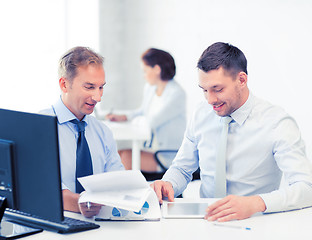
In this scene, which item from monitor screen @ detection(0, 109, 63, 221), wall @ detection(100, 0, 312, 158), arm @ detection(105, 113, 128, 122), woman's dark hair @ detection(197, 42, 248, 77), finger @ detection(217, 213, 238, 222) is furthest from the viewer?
arm @ detection(105, 113, 128, 122)

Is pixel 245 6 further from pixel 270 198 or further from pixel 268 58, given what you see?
pixel 270 198

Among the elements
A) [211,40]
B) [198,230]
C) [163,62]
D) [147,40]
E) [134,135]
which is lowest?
[198,230]

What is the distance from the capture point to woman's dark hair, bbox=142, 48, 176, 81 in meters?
3.59

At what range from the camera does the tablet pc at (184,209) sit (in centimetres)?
147

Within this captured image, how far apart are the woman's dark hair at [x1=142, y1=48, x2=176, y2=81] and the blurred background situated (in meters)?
0.49

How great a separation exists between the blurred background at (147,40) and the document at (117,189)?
1.84 meters

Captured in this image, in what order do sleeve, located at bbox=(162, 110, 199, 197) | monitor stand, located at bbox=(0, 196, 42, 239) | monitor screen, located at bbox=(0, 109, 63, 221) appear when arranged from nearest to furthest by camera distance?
1. monitor screen, located at bbox=(0, 109, 63, 221)
2. monitor stand, located at bbox=(0, 196, 42, 239)
3. sleeve, located at bbox=(162, 110, 199, 197)

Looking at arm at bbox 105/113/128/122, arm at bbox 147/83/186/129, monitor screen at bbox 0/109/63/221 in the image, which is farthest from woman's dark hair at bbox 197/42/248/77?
arm at bbox 105/113/128/122

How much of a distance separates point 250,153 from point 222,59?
41 centimetres

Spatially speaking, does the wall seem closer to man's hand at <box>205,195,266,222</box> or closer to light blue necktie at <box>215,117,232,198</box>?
light blue necktie at <box>215,117,232,198</box>

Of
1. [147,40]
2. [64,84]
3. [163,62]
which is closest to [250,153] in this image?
[64,84]

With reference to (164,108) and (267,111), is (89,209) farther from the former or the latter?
(164,108)

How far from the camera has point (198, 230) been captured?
1.35 metres

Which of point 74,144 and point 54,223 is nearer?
point 54,223
